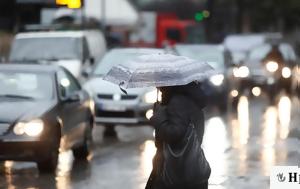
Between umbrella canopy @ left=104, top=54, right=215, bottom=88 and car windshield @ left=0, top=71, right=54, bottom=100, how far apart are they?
6187mm

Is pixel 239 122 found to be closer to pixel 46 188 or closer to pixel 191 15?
pixel 46 188

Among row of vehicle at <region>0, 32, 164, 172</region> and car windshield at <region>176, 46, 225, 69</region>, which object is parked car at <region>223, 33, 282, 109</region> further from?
row of vehicle at <region>0, 32, 164, 172</region>

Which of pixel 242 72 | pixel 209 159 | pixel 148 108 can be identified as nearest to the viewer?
pixel 209 159

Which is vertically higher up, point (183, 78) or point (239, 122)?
point (183, 78)

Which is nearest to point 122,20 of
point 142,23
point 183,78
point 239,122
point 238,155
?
point 142,23

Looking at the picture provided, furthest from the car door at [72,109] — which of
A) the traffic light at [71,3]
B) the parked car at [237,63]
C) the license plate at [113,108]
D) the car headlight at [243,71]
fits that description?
the car headlight at [243,71]

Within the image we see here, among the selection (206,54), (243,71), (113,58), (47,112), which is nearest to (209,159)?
(47,112)

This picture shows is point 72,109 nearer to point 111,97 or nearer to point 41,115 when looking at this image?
point 41,115

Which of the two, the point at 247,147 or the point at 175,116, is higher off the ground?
the point at 175,116

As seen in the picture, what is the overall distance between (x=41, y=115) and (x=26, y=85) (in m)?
1.14

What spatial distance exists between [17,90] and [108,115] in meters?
4.56

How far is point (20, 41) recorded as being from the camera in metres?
21.8

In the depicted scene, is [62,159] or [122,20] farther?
[122,20]

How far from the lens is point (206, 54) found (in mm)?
24469
